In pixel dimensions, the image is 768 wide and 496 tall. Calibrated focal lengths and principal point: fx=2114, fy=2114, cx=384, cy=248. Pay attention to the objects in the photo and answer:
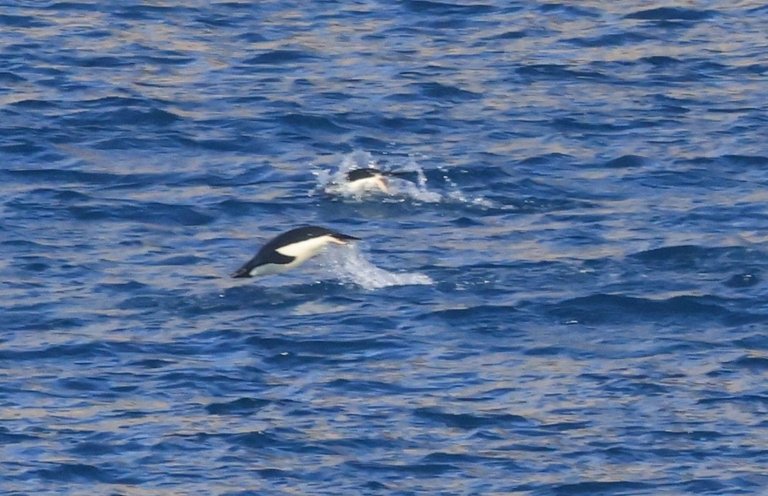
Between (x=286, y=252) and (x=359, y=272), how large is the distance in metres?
0.88

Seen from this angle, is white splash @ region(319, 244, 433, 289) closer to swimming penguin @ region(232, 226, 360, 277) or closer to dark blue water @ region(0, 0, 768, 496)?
dark blue water @ region(0, 0, 768, 496)

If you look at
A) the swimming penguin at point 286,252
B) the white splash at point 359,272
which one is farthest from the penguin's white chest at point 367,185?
the swimming penguin at point 286,252

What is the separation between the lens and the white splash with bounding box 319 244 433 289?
51.2 feet

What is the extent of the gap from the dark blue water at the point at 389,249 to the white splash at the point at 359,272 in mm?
31

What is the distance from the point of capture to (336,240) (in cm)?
1541

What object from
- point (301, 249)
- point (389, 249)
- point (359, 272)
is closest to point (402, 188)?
point (389, 249)

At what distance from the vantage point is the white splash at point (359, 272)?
15594 millimetres

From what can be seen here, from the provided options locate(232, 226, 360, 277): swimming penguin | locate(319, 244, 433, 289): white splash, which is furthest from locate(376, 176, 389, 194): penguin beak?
locate(232, 226, 360, 277): swimming penguin

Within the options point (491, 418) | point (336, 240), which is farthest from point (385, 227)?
point (491, 418)

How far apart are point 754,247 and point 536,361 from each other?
3.08 meters

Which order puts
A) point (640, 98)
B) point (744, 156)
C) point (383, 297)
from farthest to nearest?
point (640, 98), point (744, 156), point (383, 297)

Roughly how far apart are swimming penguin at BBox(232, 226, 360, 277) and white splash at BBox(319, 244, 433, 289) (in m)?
0.54

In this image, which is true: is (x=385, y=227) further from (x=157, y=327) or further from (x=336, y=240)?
(x=157, y=327)

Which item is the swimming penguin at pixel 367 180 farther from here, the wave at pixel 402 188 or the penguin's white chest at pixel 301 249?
the penguin's white chest at pixel 301 249
